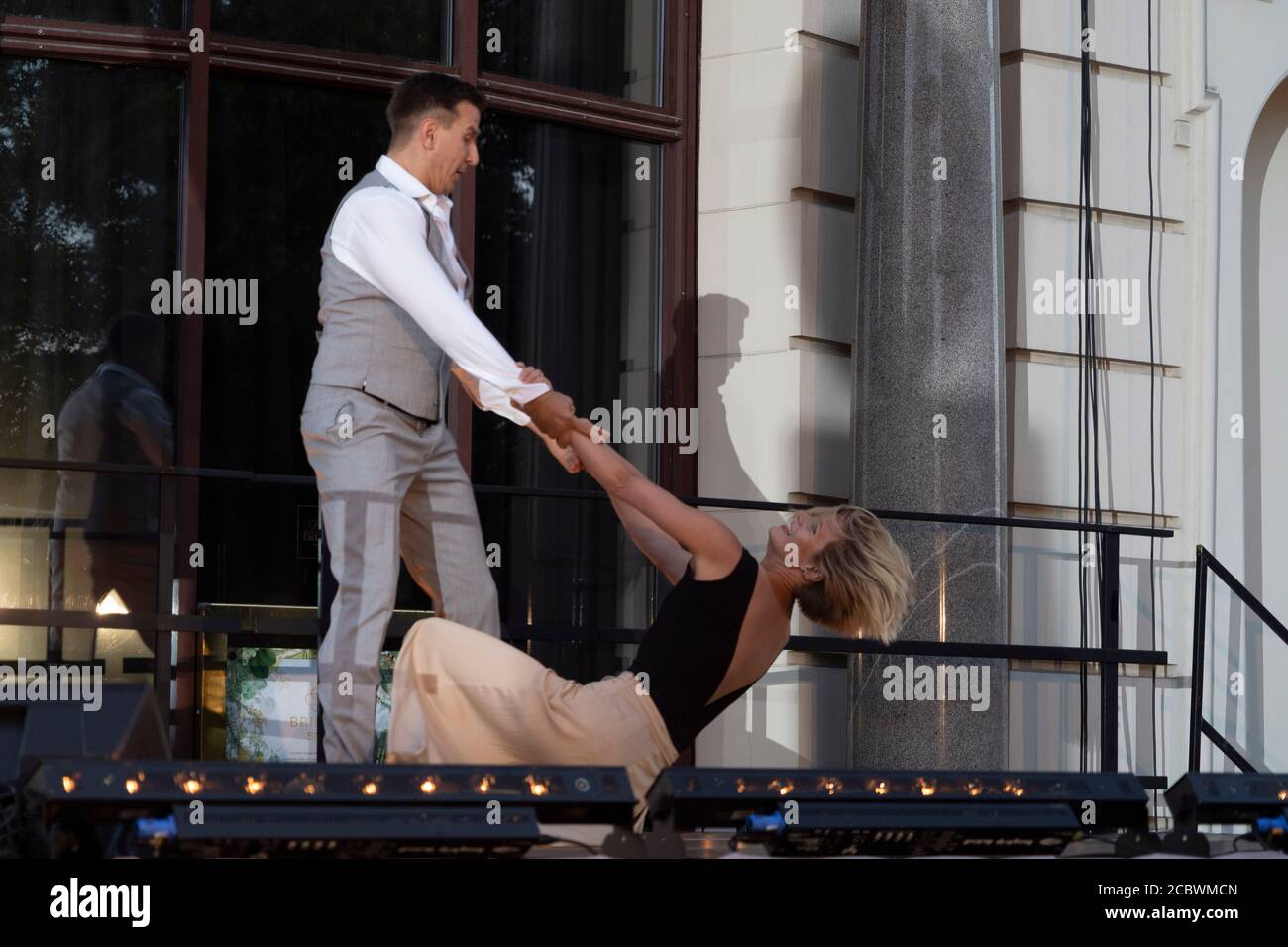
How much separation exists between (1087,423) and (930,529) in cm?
169

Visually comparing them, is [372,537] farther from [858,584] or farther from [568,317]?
[568,317]

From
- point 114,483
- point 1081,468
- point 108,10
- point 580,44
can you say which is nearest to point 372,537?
point 114,483

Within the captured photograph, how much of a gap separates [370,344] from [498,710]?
133cm

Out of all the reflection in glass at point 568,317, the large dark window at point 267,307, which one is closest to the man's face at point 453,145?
the large dark window at point 267,307

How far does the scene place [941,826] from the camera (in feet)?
11.2

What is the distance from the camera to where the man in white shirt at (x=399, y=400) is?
500cm

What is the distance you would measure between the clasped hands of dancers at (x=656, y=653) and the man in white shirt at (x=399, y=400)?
1.18 feet

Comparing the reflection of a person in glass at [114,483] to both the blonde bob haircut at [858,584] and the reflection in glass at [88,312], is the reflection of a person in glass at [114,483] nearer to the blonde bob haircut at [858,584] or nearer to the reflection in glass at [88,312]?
the reflection in glass at [88,312]

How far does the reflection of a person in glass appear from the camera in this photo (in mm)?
7316

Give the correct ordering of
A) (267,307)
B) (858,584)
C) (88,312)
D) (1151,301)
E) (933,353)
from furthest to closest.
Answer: (1151,301)
(933,353)
(267,307)
(88,312)
(858,584)

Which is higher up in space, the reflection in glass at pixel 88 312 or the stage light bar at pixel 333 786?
the reflection in glass at pixel 88 312

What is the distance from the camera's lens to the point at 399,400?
517 cm

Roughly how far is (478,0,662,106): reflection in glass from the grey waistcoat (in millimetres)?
3333
